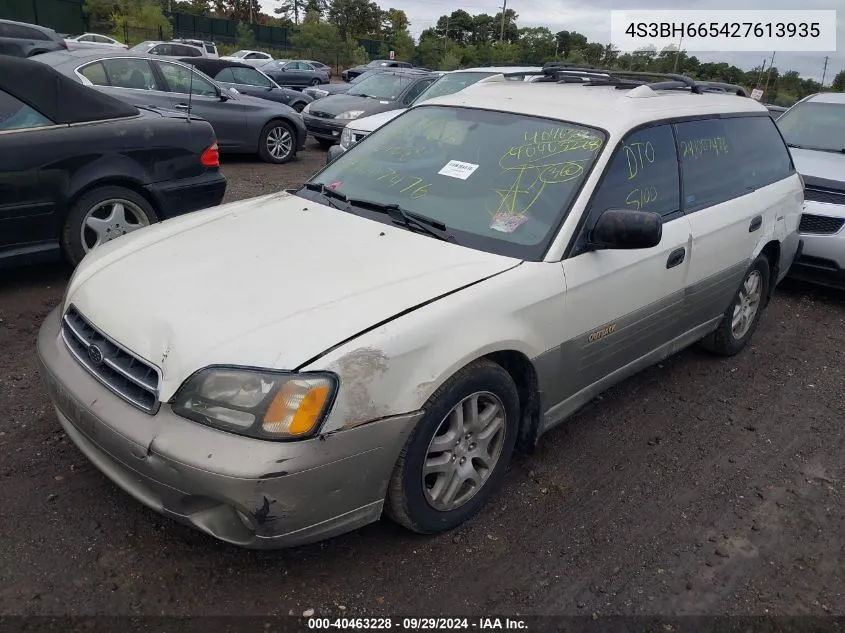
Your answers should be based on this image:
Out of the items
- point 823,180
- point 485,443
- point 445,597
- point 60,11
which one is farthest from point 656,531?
point 60,11

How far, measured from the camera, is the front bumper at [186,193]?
5.25 meters

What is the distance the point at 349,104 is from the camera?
11.8m

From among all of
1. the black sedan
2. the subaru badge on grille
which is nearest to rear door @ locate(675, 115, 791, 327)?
the subaru badge on grille

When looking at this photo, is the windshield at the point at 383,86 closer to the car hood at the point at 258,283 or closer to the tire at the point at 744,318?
the tire at the point at 744,318

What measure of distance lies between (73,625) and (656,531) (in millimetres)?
2326

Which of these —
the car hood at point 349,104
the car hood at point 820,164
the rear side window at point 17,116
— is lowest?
the car hood at point 820,164

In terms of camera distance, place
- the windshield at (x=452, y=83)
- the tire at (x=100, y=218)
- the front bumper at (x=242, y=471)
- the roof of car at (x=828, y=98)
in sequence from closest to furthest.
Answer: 1. the front bumper at (x=242, y=471)
2. the tire at (x=100, y=218)
3. the roof of car at (x=828, y=98)
4. the windshield at (x=452, y=83)

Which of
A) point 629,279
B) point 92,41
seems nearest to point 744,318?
point 629,279

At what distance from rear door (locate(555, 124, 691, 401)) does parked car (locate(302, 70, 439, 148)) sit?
8.21 m

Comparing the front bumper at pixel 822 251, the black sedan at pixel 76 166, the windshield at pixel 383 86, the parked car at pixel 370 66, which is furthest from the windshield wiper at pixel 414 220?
the parked car at pixel 370 66

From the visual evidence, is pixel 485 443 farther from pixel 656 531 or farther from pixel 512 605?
pixel 656 531

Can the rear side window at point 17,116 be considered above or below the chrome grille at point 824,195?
above

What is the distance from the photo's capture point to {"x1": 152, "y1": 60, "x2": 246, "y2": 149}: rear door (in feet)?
29.2

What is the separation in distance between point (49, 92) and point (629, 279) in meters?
4.20
